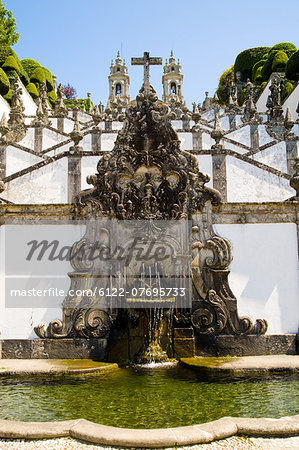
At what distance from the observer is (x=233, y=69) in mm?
48094

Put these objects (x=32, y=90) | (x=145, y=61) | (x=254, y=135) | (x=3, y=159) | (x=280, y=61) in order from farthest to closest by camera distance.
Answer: (x=32, y=90) → (x=280, y=61) → (x=254, y=135) → (x=3, y=159) → (x=145, y=61)

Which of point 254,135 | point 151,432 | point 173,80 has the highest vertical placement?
Answer: point 173,80

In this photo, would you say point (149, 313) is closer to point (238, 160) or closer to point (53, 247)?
point (53, 247)

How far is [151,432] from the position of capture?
11.3 feet

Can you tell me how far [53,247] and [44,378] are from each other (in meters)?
2.47

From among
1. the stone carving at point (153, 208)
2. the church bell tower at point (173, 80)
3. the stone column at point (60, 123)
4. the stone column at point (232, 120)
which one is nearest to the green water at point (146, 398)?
the stone carving at point (153, 208)

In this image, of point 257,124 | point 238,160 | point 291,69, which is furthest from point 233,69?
point 238,160

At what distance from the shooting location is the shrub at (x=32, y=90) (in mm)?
35531

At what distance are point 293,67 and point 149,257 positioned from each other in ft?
92.6

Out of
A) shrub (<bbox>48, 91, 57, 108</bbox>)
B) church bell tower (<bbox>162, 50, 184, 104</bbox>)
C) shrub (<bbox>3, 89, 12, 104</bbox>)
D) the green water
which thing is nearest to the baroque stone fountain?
the green water

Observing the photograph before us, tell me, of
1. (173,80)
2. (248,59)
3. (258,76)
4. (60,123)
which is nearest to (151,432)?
(60,123)

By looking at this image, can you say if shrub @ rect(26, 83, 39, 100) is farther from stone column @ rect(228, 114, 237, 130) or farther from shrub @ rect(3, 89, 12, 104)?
stone column @ rect(228, 114, 237, 130)

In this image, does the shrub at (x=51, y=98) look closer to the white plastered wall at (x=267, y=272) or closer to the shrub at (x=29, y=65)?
the shrub at (x=29, y=65)

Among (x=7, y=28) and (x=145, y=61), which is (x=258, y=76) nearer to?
(x=7, y=28)
